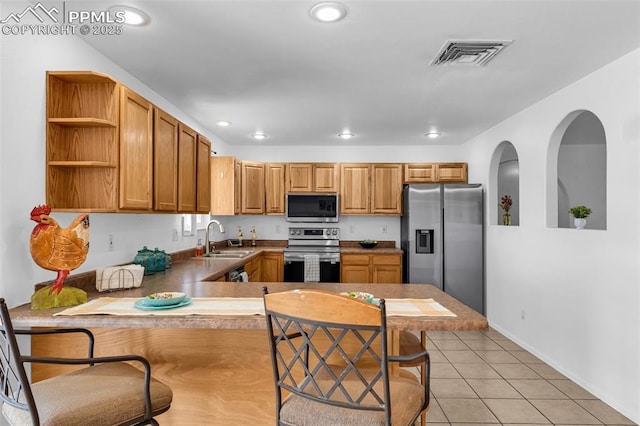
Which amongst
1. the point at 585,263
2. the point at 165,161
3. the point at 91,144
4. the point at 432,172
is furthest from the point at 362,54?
the point at 432,172

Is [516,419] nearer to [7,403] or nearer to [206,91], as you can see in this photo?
[7,403]

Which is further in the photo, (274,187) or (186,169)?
(274,187)

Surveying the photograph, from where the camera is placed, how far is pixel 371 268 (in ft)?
17.3

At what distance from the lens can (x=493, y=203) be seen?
488 cm

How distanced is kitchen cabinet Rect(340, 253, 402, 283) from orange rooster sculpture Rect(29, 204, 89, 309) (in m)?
3.70

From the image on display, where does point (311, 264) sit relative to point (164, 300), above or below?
below

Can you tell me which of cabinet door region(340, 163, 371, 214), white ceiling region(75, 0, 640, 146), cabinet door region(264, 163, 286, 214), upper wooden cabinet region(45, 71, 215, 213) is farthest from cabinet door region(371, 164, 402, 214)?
upper wooden cabinet region(45, 71, 215, 213)

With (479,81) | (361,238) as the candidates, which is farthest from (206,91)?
(361,238)

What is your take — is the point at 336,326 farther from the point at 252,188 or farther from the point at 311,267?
the point at 252,188

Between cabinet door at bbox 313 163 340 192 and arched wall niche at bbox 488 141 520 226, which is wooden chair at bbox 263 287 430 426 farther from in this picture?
arched wall niche at bbox 488 141 520 226

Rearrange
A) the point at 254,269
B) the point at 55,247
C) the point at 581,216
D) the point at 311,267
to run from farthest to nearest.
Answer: the point at 311,267, the point at 254,269, the point at 581,216, the point at 55,247

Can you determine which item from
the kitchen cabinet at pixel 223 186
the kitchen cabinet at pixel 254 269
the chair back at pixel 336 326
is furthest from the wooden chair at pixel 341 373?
the kitchen cabinet at pixel 223 186

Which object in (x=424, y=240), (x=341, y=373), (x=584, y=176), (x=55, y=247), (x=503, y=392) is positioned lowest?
(x=503, y=392)

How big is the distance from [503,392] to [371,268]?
8.25 feet
